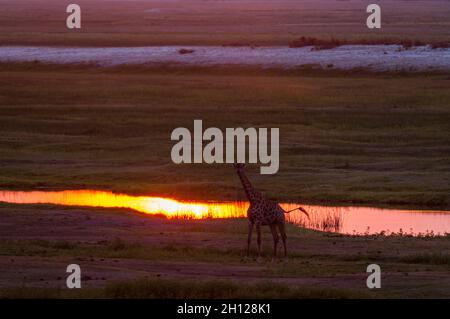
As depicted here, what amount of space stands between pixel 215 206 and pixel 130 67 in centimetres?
3667

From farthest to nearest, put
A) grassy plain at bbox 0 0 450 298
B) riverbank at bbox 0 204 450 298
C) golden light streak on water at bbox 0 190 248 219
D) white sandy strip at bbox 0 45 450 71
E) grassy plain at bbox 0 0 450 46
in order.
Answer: grassy plain at bbox 0 0 450 46 < white sandy strip at bbox 0 45 450 71 < golden light streak on water at bbox 0 190 248 219 < grassy plain at bbox 0 0 450 298 < riverbank at bbox 0 204 450 298

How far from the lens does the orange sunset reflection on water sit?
27219 mm

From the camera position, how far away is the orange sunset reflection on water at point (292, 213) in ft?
89.3

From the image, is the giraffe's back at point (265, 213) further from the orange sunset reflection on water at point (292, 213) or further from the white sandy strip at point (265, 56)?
the white sandy strip at point (265, 56)

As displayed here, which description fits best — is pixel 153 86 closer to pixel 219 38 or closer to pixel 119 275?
pixel 219 38

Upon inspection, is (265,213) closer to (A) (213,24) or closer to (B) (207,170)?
(B) (207,170)

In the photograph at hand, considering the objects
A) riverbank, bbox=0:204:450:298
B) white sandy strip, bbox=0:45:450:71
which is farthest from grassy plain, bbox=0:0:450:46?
riverbank, bbox=0:204:450:298

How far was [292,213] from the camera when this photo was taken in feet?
95.0

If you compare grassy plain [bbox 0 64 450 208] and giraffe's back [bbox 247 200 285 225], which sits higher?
grassy plain [bbox 0 64 450 208]

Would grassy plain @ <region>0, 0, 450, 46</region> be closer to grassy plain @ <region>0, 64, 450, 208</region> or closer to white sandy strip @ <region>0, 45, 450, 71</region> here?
white sandy strip @ <region>0, 45, 450, 71</region>

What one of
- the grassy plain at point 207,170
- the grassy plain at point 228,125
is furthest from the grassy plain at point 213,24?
the grassy plain at point 228,125

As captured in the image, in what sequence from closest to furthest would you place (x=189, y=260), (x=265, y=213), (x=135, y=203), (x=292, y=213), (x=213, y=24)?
(x=265, y=213), (x=189, y=260), (x=292, y=213), (x=135, y=203), (x=213, y=24)

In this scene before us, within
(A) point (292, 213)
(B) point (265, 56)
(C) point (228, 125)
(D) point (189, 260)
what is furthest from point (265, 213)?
(B) point (265, 56)

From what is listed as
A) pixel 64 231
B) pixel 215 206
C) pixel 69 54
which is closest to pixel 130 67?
pixel 69 54
